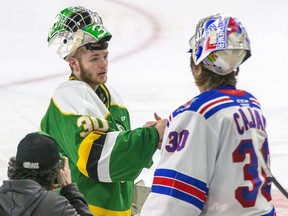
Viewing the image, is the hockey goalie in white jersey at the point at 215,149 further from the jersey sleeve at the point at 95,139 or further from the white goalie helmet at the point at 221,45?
the jersey sleeve at the point at 95,139

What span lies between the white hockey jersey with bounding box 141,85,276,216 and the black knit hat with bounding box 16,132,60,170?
0.27m

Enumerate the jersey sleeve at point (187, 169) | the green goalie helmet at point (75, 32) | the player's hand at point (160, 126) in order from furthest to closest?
the green goalie helmet at point (75, 32)
the player's hand at point (160, 126)
the jersey sleeve at point (187, 169)

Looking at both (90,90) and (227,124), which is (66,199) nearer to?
(227,124)

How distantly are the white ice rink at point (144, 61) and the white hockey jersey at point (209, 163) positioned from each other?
1825mm

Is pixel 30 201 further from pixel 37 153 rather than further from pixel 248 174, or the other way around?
pixel 248 174

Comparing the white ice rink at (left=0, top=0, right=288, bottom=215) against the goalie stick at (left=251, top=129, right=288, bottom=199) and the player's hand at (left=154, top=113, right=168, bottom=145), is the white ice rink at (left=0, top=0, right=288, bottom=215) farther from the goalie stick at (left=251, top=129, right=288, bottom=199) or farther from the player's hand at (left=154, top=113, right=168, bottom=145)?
the goalie stick at (left=251, top=129, right=288, bottom=199)

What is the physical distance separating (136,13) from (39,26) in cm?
100

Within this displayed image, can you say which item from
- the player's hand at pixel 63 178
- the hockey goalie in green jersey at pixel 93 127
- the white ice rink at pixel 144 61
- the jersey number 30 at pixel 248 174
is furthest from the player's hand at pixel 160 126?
the white ice rink at pixel 144 61

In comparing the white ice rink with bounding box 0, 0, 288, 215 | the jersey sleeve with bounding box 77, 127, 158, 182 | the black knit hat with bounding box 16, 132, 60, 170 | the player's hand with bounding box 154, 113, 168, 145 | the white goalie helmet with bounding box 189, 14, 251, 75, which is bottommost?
the white ice rink with bounding box 0, 0, 288, 215

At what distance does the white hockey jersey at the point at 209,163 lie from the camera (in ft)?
6.01

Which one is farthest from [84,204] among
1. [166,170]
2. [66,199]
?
[166,170]

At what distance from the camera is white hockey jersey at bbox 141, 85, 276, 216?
1.83 meters

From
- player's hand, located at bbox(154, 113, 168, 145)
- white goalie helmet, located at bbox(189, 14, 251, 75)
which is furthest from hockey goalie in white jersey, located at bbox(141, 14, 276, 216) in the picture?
player's hand, located at bbox(154, 113, 168, 145)

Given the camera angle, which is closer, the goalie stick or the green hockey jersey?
the goalie stick
